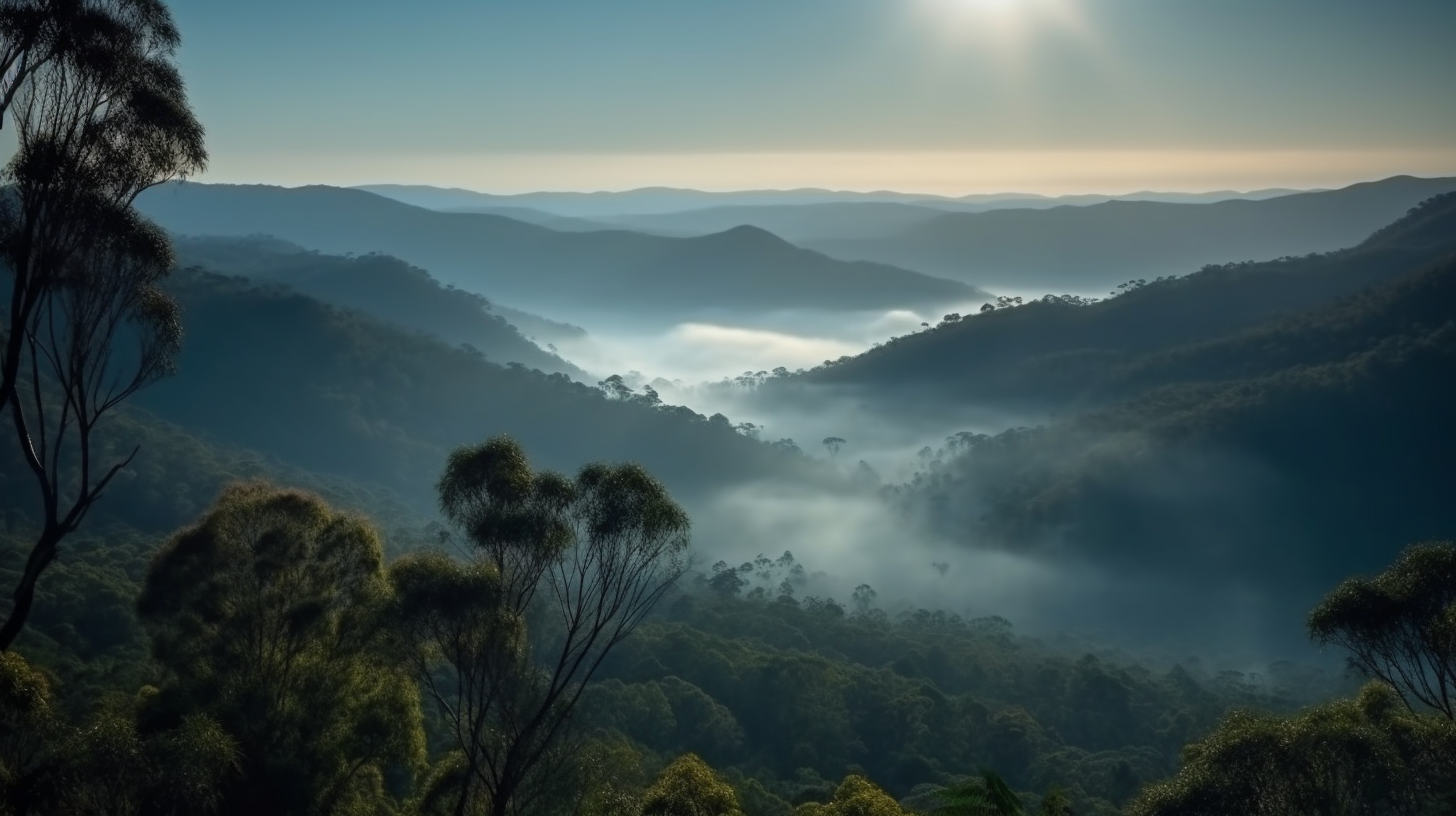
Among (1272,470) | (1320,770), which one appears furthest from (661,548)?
(1272,470)

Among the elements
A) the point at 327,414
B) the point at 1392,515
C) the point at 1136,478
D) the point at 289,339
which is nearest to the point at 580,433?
the point at 327,414

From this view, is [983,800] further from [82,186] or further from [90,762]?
[82,186]

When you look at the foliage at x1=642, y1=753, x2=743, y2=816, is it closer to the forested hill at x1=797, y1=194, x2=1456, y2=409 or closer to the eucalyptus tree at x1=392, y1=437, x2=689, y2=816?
the eucalyptus tree at x1=392, y1=437, x2=689, y2=816

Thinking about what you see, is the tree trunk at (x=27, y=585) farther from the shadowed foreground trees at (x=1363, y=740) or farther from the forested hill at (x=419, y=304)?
the forested hill at (x=419, y=304)

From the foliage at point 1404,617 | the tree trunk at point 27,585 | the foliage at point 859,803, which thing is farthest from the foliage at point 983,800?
the tree trunk at point 27,585

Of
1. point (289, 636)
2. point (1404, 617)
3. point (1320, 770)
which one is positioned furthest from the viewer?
point (289, 636)
